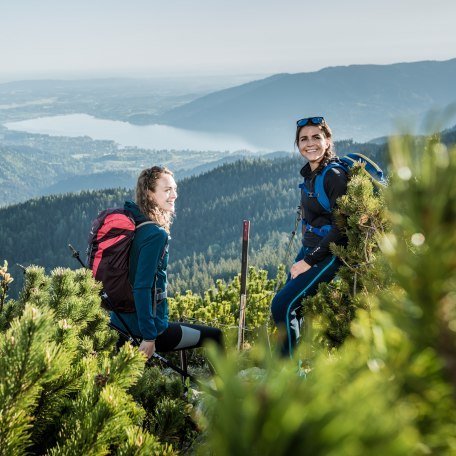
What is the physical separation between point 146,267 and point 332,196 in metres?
1.81

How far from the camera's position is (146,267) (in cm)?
383

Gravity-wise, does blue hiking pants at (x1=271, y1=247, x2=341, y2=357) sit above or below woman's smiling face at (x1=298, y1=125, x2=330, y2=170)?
below

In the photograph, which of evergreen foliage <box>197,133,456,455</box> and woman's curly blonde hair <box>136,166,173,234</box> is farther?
woman's curly blonde hair <box>136,166,173,234</box>

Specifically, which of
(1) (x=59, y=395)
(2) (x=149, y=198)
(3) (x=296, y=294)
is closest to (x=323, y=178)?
→ (3) (x=296, y=294)

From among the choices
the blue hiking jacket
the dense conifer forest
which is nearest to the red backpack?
the blue hiking jacket

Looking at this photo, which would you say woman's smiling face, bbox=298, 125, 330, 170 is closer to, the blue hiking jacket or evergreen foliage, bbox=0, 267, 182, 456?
the blue hiking jacket

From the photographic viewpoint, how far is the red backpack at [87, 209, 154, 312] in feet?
13.0

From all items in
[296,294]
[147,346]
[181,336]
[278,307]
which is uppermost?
[296,294]

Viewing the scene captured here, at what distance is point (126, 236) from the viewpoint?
3.96 meters

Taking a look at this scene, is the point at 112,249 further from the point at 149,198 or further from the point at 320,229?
the point at 320,229

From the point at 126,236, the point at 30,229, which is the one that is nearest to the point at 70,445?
the point at 126,236

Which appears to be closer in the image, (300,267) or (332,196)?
(332,196)

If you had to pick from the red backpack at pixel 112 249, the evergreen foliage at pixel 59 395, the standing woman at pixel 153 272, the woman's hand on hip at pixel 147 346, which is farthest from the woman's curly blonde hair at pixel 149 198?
the evergreen foliage at pixel 59 395

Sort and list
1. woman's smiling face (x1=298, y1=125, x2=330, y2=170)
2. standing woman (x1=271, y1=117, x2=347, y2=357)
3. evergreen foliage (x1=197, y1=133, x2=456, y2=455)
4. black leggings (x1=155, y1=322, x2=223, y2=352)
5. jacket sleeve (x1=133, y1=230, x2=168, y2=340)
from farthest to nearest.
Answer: woman's smiling face (x1=298, y1=125, x2=330, y2=170)
black leggings (x1=155, y1=322, x2=223, y2=352)
standing woman (x1=271, y1=117, x2=347, y2=357)
jacket sleeve (x1=133, y1=230, x2=168, y2=340)
evergreen foliage (x1=197, y1=133, x2=456, y2=455)
